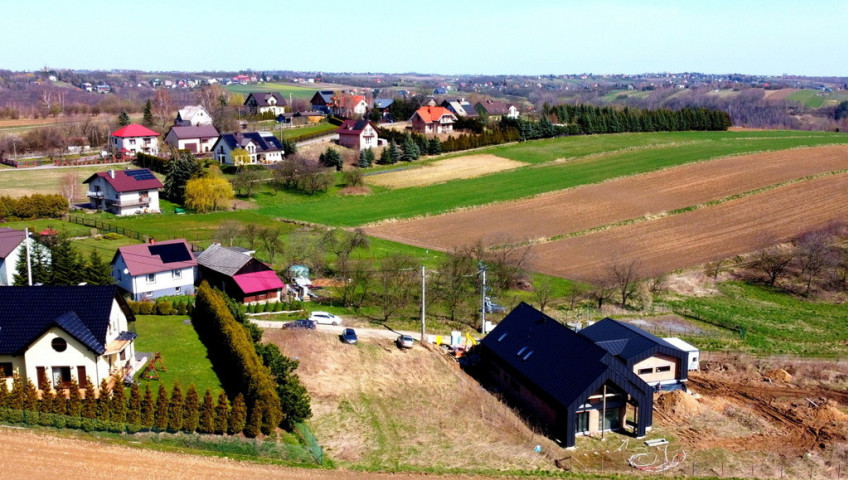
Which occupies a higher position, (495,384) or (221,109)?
(221,109)

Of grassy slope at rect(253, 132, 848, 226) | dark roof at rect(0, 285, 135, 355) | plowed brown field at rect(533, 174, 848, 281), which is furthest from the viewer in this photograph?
grassy slope at rect(253, 132, 848, 226)

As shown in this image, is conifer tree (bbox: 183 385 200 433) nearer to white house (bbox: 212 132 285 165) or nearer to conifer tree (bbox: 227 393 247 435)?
conifer tree (bbox: 227 393 247 435)

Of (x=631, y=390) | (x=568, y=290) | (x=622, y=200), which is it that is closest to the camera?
(x=631, y=390)

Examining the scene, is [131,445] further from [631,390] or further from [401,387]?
[631,390]

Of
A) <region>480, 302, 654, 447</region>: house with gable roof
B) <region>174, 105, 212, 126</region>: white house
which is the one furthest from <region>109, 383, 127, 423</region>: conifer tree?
<region>174, 105, 212, 126</region>: white house

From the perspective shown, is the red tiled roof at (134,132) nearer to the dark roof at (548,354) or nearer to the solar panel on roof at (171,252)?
the solar panel on roof at (171,252)

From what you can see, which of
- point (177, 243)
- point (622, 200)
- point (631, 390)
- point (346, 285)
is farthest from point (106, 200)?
point (631, 390)

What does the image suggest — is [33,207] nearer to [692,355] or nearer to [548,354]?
[548,354]
